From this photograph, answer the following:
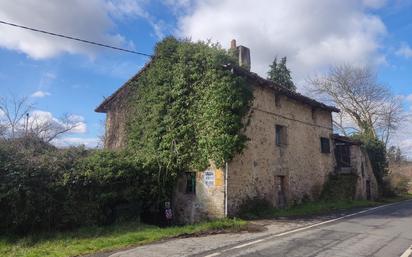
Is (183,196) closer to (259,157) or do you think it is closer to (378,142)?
(259,157)

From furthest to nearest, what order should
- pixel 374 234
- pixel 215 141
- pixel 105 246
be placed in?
pixel 215 141, pixel 374 234, pixel 105 246

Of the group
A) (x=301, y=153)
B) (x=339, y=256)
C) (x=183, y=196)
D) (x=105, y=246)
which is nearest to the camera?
(x=339, y=256)

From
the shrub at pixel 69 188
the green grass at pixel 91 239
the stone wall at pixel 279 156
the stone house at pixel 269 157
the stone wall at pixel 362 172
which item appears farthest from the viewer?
the stone wall at pixel 362 172

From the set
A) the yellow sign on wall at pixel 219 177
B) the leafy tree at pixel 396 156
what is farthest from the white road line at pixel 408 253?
the leafy tree at pixel 396 156

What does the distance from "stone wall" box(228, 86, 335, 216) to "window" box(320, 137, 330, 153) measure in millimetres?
261

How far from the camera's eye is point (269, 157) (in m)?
18.2

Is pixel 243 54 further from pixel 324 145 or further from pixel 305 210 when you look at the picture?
pixel 324 145

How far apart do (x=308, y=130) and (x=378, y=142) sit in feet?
44.2

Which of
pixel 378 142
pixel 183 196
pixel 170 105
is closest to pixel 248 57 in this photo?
pixel 170 105

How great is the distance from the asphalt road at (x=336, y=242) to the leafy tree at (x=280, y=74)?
21.8 metres

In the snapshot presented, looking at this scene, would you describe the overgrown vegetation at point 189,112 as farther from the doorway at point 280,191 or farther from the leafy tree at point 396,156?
the leafy tree at point 396,156

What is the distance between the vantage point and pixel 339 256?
8445 millimetres

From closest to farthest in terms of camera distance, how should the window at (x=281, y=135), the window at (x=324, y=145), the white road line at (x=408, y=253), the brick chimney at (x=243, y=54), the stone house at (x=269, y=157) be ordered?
the white road line at (x=408, y=253) < the stone house at (x=269, y=157) < the brick chimney at (x=243, y=54) < the window at (x=281, y=135) < the window at (x=324, y=145)

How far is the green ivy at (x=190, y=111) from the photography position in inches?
616
